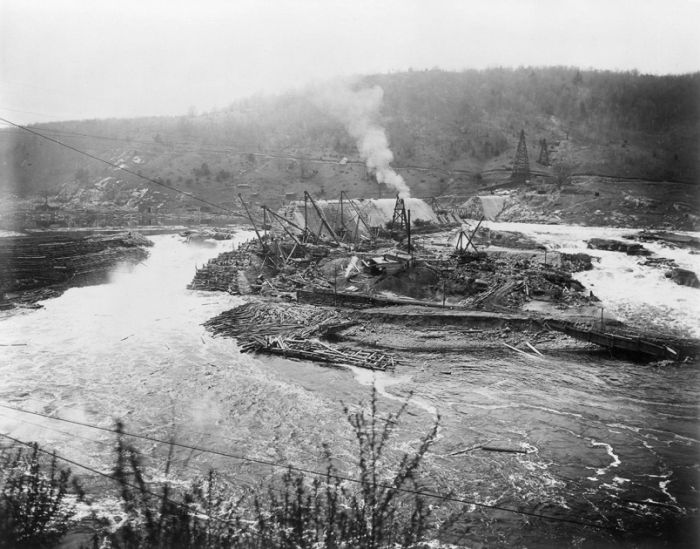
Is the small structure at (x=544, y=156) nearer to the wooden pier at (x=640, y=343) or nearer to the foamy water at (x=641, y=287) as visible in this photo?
the foamy water at (x=641, y=287)

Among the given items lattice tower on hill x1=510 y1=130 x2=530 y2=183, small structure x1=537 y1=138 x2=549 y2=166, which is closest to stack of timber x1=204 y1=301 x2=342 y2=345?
lattice tower on hill x1=510 y1=130 x2=530 y2=183

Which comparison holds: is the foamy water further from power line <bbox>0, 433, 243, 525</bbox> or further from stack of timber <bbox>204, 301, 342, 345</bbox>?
power line <bbox>0, 433, 243, 525</bbox>

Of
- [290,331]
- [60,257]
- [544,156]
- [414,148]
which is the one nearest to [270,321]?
[290,331]

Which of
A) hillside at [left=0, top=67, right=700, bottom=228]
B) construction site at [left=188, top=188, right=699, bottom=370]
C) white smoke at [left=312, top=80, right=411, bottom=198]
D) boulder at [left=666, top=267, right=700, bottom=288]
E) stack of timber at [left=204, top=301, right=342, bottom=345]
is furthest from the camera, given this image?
white smoke at [left=312, top=80, right=411, bottom=198]

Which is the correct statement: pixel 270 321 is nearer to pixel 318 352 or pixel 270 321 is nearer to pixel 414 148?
pixel 318 352

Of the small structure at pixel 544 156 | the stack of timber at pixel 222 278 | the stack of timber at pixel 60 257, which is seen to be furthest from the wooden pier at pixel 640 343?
the small structure at pixel 544 156
